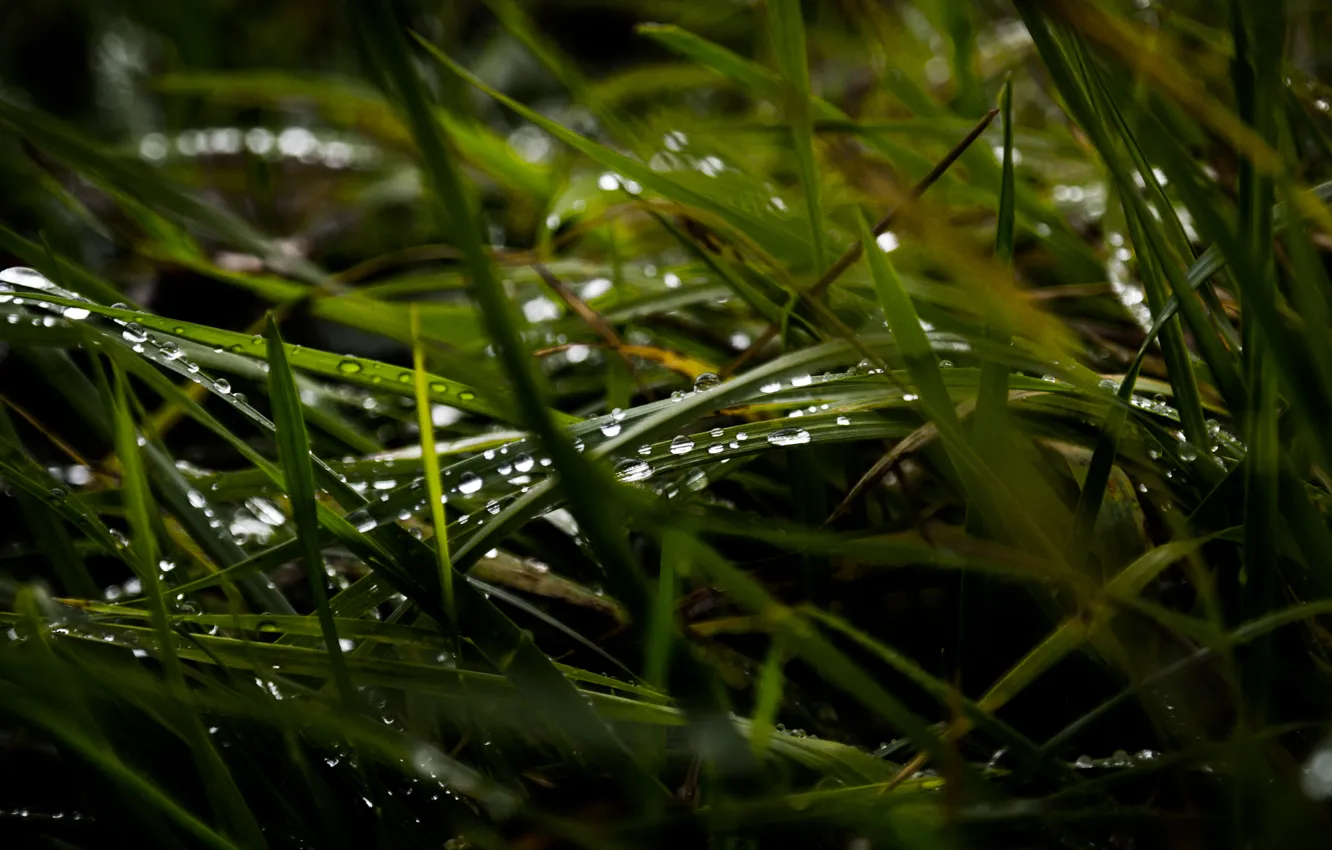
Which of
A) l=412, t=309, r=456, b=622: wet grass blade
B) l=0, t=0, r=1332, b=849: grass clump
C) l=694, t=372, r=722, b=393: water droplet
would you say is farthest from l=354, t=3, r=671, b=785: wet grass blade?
l=694, t=372, r=722, b=393: water droplet

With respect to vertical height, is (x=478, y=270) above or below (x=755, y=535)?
above

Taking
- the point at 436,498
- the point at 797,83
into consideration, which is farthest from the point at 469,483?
the point at 797,83

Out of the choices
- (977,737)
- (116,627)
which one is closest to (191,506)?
(116,627)

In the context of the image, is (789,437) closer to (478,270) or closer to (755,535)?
(755,535)

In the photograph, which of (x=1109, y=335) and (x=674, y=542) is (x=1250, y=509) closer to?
(x=674, y=542)

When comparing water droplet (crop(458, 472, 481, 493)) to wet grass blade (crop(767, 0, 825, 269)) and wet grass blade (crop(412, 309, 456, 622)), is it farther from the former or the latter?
wet grass blade (crop(767, 0, 825, 269))

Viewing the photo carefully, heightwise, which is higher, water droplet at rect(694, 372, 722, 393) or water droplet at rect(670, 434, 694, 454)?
water droplet at rect(694, 372, 722, 393)
